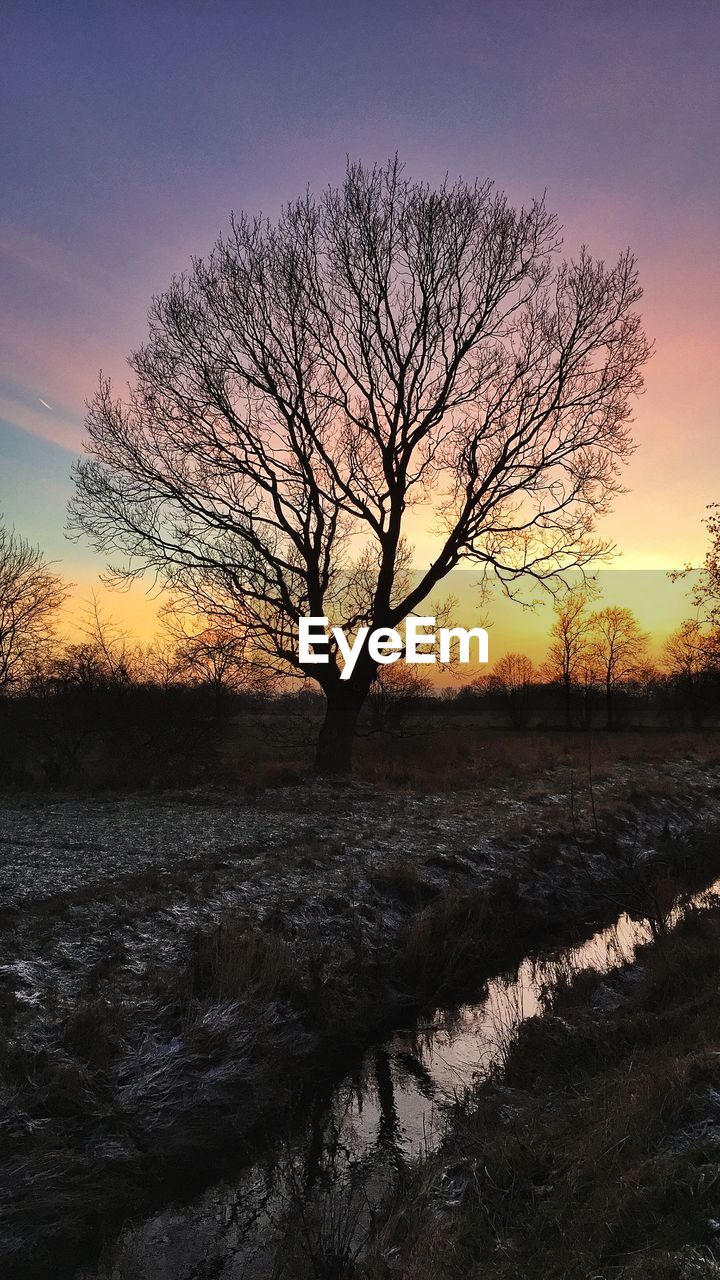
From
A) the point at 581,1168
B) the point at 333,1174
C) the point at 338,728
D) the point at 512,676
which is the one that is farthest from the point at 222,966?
the point at 512,676

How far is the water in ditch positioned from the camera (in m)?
5.79

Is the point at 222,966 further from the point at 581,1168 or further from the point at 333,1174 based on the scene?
the point at 581,1168

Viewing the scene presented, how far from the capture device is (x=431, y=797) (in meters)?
20.7

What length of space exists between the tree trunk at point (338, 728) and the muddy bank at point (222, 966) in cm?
559

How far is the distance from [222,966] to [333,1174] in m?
2.67

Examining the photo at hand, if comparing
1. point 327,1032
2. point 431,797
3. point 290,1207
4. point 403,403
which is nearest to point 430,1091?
point 327,1032

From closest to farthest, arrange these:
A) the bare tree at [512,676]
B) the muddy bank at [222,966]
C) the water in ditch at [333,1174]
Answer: the water in ditch at [333,1174] → the muddy bank at [222,966] → the bare tree at [512,676]

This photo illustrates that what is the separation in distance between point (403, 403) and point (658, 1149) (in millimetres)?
19201

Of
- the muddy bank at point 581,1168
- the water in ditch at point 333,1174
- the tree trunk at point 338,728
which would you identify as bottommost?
the water in ditch at point 333,1174

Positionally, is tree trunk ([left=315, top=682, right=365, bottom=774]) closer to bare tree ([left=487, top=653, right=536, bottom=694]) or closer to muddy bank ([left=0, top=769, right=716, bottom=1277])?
muddy bank ([left=0, top=769, right=716, bottom=1277])

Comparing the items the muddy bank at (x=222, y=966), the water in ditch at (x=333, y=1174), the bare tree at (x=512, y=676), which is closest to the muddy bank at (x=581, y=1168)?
the water in ditch at (x=333, y=1174)

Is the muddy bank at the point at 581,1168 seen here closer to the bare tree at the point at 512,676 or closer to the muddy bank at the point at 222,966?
the muddy bank at the point at 222,966

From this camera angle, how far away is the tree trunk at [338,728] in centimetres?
2291

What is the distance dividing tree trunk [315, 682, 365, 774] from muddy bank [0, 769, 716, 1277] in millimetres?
5592
